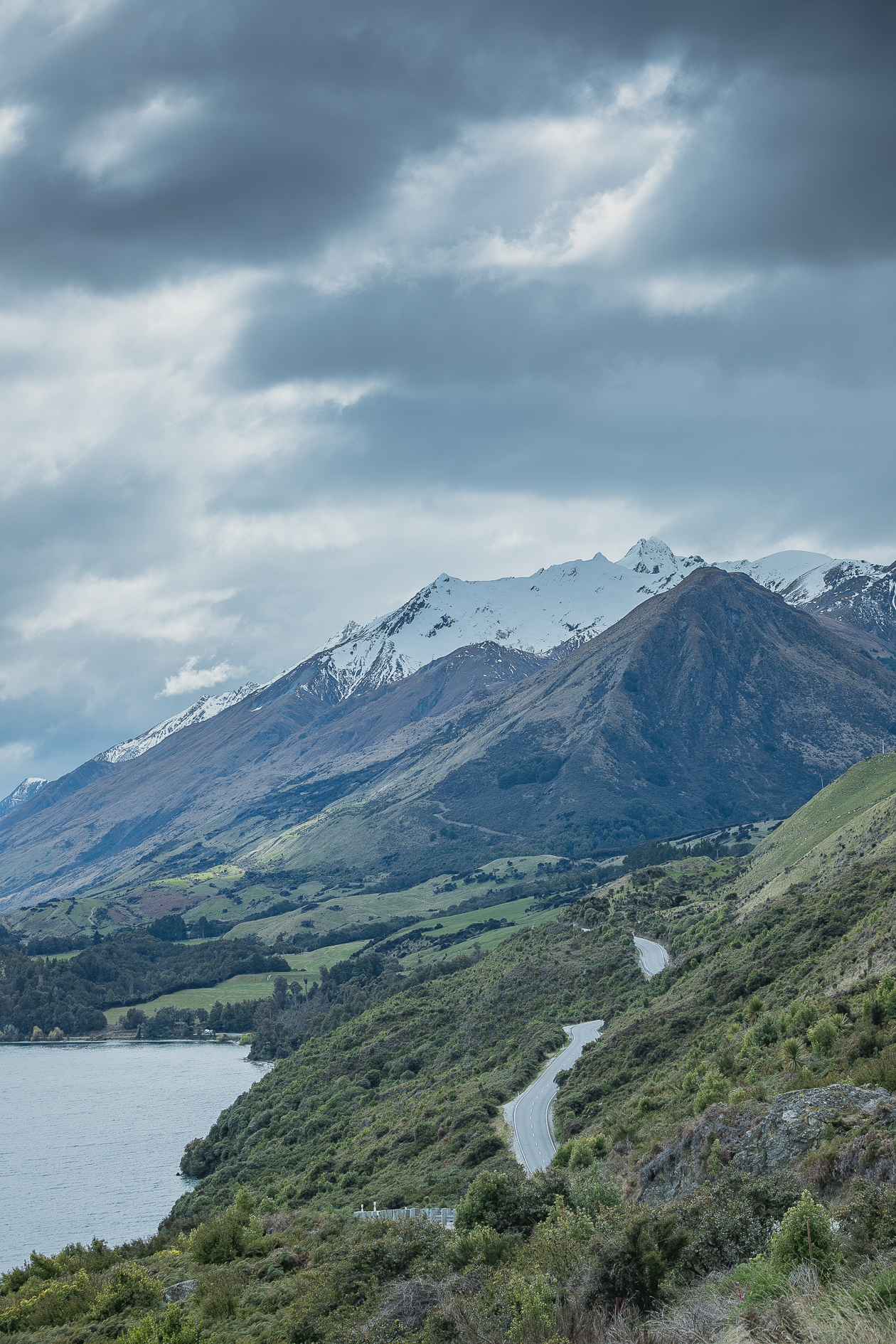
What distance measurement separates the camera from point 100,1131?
125m

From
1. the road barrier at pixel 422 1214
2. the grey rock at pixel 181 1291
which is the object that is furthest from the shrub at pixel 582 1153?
the grey rock at pixel 181 1291

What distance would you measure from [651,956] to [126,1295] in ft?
210

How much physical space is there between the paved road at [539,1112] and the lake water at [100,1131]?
145 ft

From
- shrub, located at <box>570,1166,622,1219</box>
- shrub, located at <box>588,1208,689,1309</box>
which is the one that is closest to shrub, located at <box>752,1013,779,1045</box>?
shrub, located at <box>570,1166,622,1219</box>

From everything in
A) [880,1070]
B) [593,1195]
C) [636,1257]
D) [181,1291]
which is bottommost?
[880,1070]

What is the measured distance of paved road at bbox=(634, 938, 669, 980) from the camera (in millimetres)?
81000

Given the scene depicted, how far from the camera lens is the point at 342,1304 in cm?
2352

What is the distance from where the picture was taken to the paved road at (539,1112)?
150 feet

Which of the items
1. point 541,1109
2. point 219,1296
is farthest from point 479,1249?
point 541,1109

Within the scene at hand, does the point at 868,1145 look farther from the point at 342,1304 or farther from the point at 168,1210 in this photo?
the point at 168,1210

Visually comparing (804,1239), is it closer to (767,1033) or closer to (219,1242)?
(767,1033)

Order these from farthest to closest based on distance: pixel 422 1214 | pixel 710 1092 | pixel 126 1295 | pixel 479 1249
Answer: pixel 422 1214 → pixel 710 1092 → pixel 126 1295 → pixel 479 1249

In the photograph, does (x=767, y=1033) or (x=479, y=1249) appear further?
(x=767, y=1033)

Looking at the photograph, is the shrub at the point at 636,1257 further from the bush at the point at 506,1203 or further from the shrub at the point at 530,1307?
the bush at the point at 506,1203
